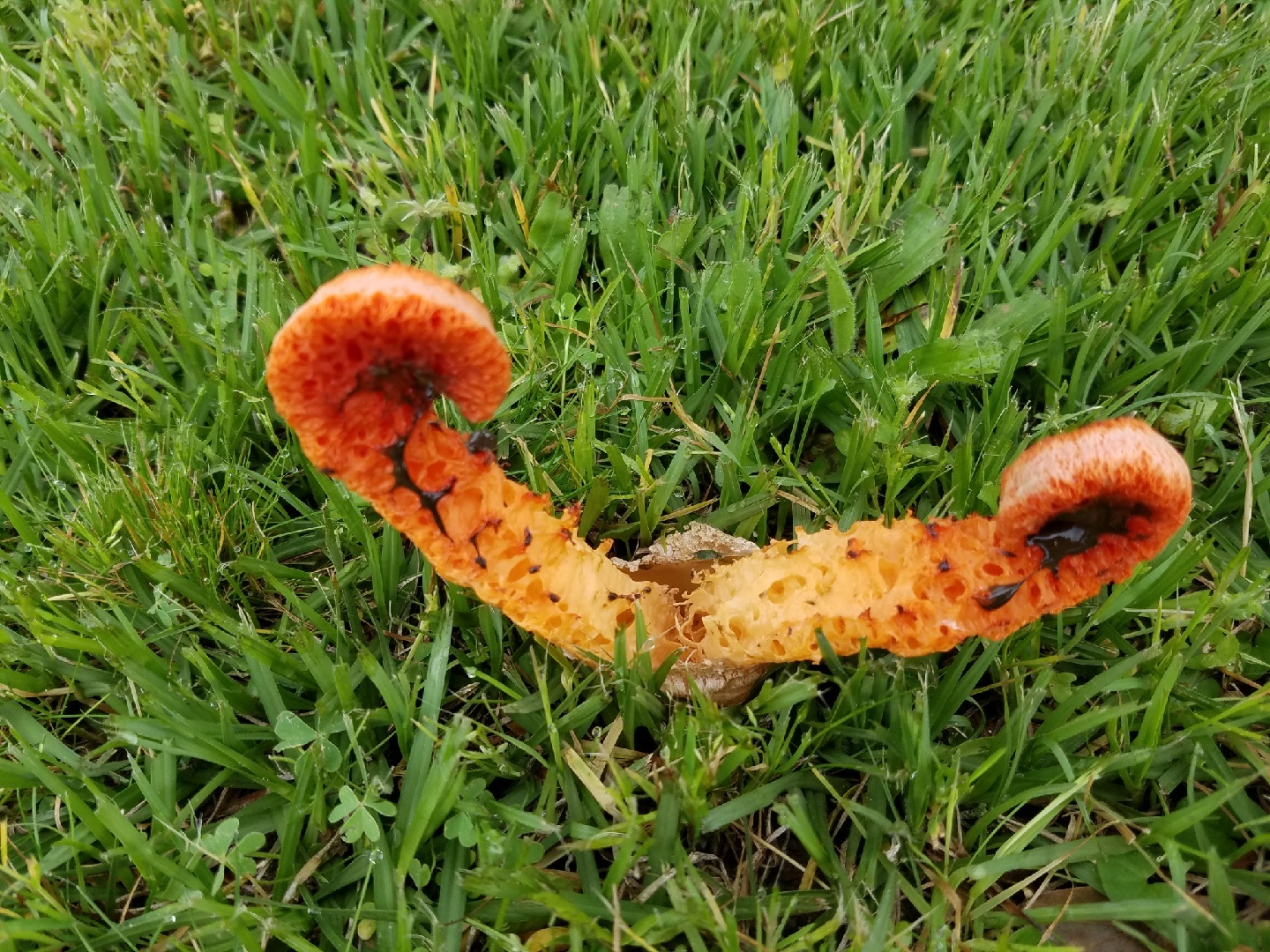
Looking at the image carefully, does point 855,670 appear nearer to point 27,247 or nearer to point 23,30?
point 27,247

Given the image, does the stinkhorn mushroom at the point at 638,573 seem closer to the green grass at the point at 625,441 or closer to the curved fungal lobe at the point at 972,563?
the curved fungal lobe at the point at 972,563

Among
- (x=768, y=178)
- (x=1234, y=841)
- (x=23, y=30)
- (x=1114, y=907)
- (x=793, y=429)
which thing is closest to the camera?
(x=1114, y=907)

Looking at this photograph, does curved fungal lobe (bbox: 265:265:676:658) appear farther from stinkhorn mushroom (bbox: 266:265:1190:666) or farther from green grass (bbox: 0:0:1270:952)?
green grass (bbox: 0:0:1270:952)

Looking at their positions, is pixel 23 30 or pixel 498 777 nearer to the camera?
pixel 498 777

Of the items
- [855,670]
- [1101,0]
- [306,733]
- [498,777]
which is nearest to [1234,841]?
[855,670]

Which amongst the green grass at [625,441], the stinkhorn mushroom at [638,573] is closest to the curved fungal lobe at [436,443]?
the stinkhorn mushroom at [638,573]

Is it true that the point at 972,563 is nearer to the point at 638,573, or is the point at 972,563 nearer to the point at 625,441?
the point at 638,573

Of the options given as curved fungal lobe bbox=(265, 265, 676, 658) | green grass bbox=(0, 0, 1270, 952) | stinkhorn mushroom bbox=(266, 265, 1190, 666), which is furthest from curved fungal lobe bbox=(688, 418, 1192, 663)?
curved fungal lobe bbox=(265, 265, 676, 658)

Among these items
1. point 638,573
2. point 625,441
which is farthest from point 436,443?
point 625,441
